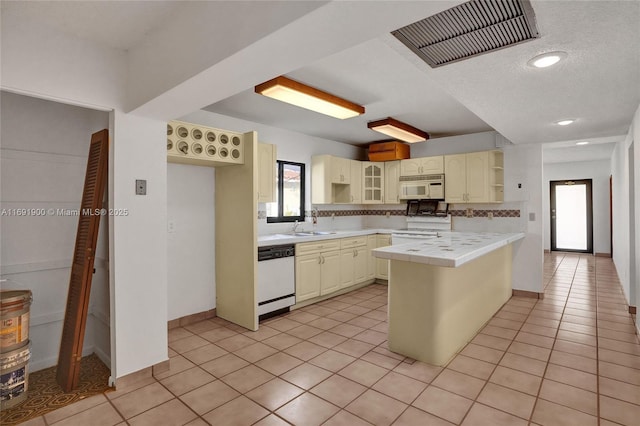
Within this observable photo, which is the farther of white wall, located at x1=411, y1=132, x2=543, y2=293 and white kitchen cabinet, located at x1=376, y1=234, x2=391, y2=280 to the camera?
white kitchen cabinet, located at x1=376, y1=234, x2=391, y2=280

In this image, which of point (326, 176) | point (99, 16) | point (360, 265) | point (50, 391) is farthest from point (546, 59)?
point (50, 391)

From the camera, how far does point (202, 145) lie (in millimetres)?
3473

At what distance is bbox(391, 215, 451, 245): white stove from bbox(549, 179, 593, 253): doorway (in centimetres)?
566

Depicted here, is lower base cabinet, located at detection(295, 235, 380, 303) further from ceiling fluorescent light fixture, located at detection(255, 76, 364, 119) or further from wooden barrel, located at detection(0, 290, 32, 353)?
wooden barrel, located at detection(0, 290, 32, 353)

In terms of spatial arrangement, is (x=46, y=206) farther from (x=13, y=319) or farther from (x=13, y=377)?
(x=13, y=377)

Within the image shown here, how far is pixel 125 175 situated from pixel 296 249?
2.26 metres

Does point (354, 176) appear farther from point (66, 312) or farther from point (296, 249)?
point (66, 312)

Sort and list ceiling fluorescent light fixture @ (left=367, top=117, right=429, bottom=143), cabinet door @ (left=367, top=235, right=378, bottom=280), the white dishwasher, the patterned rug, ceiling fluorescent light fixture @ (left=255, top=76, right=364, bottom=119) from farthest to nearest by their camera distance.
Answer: cabinet door @ (left=367, top=235, right=378, bottom=280), ceiling fluorescent light fixture @ (left=367, top=117, right=429, bottom=143), the white dishwasher, ceiling fluorescent light fixture @ (left=255, top=76, right=364, bottom=119), the patterned rug

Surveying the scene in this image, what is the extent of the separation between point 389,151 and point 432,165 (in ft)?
2.61

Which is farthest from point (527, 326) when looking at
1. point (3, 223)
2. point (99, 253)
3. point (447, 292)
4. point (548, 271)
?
point (3, 223)

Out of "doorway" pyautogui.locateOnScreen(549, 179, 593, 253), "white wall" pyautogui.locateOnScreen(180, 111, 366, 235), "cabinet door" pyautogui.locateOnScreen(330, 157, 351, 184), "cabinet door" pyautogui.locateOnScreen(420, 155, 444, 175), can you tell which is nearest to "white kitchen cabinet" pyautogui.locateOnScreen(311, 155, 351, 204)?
"cabinet door" pyautogui.locateOnScreen(330, 157, 351, 184)

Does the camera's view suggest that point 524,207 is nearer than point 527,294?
No

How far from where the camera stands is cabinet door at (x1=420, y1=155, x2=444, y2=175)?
5469mm

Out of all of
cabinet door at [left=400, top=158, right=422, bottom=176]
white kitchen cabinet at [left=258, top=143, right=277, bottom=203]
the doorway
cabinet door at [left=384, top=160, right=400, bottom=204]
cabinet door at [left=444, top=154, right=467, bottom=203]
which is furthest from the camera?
the doorway
